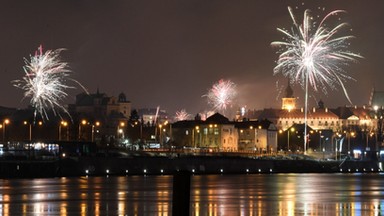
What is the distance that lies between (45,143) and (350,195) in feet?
248

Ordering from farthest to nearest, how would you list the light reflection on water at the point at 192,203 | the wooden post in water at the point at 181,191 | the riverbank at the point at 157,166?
1. the riverbank at the point at 157,166
2. the light reflection on water at the point at 192,203
3. the wooden post in water at the point at 181,191

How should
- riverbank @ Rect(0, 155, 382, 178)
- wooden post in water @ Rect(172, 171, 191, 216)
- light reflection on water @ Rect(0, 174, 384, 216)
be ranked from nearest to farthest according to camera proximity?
wooden post in water @ Rect(172, 171, 191, 216) → light reflection on water @ Rect(0, 174, 384, 216) → riverbank @ Rect(0, 155, 382, 178)

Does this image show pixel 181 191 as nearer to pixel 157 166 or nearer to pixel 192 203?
pixel 192 203

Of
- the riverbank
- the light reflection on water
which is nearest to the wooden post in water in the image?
the light reflection on water

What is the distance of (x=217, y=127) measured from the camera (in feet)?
653

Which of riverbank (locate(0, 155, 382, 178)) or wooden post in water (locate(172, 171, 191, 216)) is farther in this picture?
riverbank (locate(0, 155, 382, 178))

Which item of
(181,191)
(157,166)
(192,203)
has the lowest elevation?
(192,203)

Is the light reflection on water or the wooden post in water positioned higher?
the wooden post in water

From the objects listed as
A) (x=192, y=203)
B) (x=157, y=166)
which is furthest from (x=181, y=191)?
(x=157, y=166)

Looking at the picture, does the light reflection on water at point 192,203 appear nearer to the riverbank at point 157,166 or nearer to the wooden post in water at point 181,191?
the wooden post in water at point 181,191

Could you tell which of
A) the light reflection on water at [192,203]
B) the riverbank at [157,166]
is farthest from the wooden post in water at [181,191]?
the riverbank at [157,166]

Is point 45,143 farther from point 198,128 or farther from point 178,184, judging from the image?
point 178,184

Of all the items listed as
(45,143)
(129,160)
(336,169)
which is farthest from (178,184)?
(336,169)

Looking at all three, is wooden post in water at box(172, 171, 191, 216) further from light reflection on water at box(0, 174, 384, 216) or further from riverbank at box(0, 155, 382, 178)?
riverbank at box(0, 155, 382, 178)
